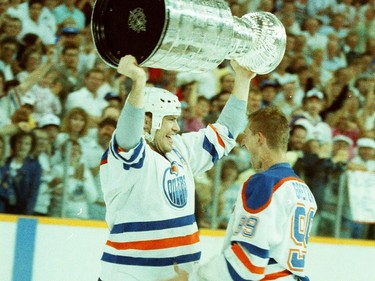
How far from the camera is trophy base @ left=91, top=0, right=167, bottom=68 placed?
2644 mm

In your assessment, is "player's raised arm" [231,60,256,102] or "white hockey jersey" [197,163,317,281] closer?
"white hockey jersey" [197,163,317,281]

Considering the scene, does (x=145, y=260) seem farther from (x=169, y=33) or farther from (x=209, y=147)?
(x=169, y=33)

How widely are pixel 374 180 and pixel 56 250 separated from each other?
90.4 inches

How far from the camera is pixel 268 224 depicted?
268cm

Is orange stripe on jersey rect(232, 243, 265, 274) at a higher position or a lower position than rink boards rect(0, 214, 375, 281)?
higher

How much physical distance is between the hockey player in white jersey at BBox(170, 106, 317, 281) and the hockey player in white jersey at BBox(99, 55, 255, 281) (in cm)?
18

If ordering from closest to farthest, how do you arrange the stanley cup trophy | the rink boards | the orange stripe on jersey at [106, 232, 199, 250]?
the stanley cup trophy → the orange stripe on jersey at [106, 232, 199, 250] → the rink boards

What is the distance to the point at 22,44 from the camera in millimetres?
5191

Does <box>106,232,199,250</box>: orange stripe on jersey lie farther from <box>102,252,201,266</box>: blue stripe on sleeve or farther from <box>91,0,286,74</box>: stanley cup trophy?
<box>91,0,286,74</box>: stanley cup trophy

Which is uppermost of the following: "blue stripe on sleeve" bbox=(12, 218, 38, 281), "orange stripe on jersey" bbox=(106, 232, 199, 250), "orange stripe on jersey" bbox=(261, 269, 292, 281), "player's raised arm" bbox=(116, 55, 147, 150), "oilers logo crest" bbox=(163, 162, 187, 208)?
"player's raised arm" bbox=(116, 55, 147, 150)

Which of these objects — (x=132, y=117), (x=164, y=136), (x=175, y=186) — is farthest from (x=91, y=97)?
(x=132, y=117)

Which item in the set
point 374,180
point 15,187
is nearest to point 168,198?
point 15,187

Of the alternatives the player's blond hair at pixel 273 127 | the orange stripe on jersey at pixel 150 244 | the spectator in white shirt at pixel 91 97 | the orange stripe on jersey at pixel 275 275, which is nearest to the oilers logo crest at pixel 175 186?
the orange stripe on jersey at pixel 150 244

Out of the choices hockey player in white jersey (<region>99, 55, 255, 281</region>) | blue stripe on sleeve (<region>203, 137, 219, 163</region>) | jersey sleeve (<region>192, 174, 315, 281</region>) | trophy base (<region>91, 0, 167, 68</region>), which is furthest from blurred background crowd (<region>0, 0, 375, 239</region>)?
jersey sleeve (<region>192, 174, 315, 281</region>)
